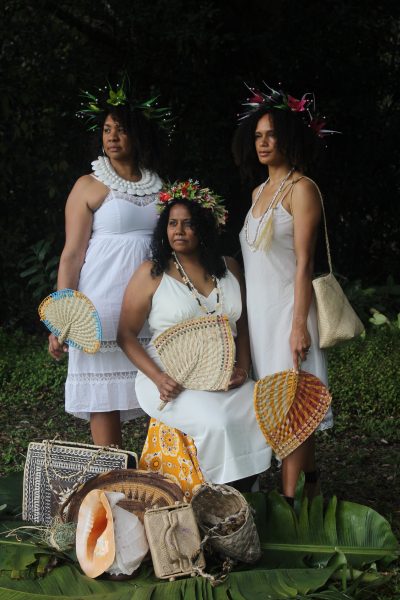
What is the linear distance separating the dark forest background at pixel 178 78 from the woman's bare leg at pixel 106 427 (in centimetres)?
357

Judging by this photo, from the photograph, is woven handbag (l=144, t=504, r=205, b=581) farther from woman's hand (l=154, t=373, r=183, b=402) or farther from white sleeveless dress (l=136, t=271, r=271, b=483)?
woman's hand (l=154, t=373, r=183, b=402)

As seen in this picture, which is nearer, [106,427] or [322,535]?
[322,535]

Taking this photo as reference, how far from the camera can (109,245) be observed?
432cm

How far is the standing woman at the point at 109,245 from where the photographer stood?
4316 mm

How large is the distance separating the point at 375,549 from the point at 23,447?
283cm

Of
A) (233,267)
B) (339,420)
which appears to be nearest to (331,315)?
(233,267)

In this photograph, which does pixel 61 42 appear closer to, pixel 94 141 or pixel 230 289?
pixel 94 141

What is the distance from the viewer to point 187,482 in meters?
4.04

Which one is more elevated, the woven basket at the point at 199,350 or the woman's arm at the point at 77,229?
the woman's arm at the point at 77,229

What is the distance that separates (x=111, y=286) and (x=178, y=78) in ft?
13.6

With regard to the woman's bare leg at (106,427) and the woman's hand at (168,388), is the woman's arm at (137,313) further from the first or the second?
the woman's bare leg at (106,427)

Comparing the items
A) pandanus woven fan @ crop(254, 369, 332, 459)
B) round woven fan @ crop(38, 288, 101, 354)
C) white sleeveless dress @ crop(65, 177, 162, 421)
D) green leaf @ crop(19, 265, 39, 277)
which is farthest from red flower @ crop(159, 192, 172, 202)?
green leaf @ crop(19, 265, 39, 277)

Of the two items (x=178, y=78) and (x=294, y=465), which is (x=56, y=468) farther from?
(x=178, y=78)

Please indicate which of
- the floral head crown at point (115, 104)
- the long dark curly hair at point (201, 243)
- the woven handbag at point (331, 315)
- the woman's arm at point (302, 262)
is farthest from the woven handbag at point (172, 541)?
the floral head crown at point (115, 104)
